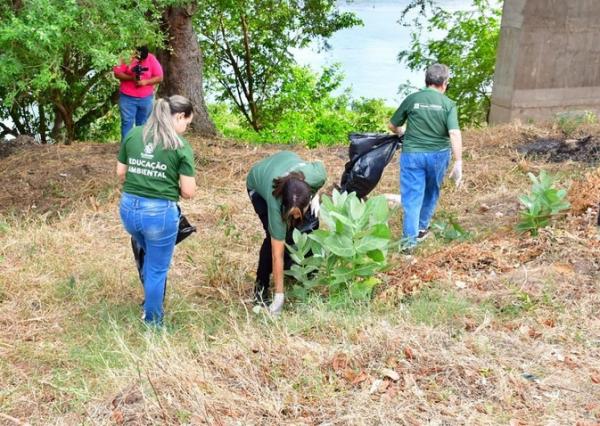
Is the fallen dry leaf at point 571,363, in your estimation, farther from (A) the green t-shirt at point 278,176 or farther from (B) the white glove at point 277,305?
(B) the white glove at point 277,305

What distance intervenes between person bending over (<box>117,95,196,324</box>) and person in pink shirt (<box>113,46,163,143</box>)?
14.6 feet

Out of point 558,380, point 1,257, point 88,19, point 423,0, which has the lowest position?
point 1,257

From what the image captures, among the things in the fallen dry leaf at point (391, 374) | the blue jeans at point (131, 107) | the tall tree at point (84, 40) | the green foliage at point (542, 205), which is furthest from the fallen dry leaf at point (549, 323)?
the blue jeans at point (131, 107)

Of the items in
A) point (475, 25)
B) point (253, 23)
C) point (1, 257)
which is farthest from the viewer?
point (475, 25)

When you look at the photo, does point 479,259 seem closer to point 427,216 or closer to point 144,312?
point 427,216

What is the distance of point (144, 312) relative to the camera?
5.26m

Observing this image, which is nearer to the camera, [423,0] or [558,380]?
[558,380]

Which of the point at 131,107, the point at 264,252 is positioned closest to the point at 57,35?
the point at 264,252

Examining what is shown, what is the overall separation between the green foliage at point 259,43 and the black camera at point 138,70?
7505 millimetres

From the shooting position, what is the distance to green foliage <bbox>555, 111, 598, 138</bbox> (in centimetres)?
1045

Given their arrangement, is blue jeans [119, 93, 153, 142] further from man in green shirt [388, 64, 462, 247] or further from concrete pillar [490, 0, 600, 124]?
concrete pillar [490, 0, 600, 124]

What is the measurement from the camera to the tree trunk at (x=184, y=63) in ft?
35.6

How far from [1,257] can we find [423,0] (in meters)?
12.2

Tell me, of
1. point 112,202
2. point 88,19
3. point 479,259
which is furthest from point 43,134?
point 479,259
